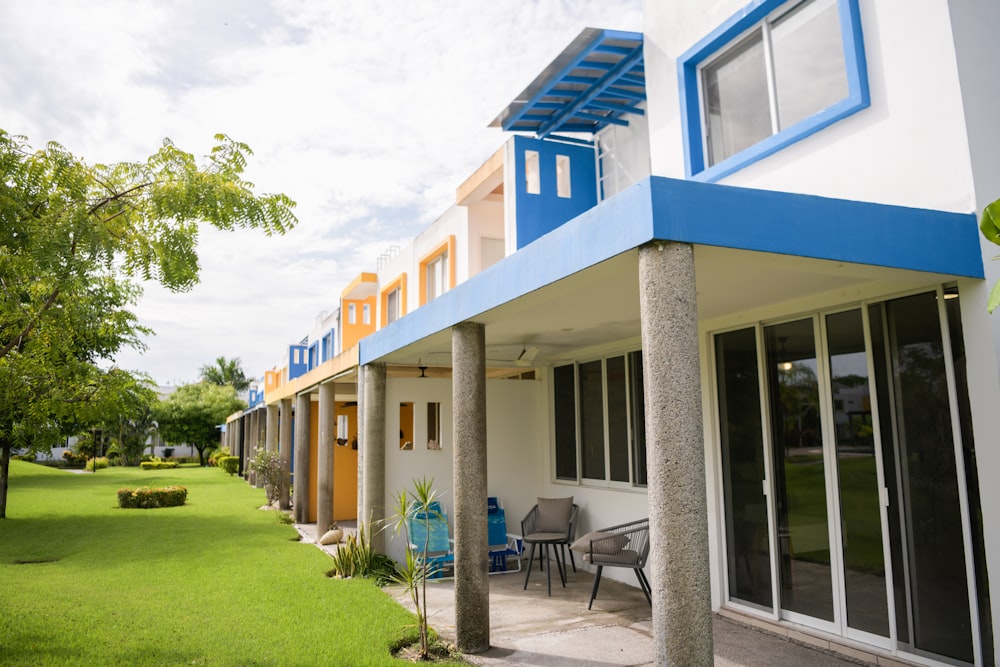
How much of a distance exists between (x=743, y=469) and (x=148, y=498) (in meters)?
17.6

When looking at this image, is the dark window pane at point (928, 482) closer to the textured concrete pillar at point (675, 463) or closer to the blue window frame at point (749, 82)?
the blue window frame at point (749, 82)

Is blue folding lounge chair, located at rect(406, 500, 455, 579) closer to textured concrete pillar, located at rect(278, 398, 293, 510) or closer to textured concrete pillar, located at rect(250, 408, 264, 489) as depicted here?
textured concrete pillar, located at rect(278, 398, 293, 510)

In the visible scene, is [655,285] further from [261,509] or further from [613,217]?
[261,509]

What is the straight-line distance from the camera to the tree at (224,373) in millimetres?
71125

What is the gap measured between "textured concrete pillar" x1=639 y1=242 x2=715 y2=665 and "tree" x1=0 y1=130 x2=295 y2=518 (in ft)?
14.2

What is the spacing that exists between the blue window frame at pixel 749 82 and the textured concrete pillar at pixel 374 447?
5.50m

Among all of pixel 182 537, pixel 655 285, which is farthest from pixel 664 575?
pixel 182 537

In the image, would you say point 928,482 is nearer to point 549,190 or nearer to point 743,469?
point 743,469

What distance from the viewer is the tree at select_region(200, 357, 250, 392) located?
71125mm

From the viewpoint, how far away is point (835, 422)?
6121 mm

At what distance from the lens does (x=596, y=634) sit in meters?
6.75

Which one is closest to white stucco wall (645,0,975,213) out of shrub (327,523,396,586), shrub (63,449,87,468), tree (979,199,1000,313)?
tree (979,199,1000,313)

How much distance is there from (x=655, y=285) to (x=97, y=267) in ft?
16.0

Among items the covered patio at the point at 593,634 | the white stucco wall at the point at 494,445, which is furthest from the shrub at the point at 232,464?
the covered patio at the point at 593,634
